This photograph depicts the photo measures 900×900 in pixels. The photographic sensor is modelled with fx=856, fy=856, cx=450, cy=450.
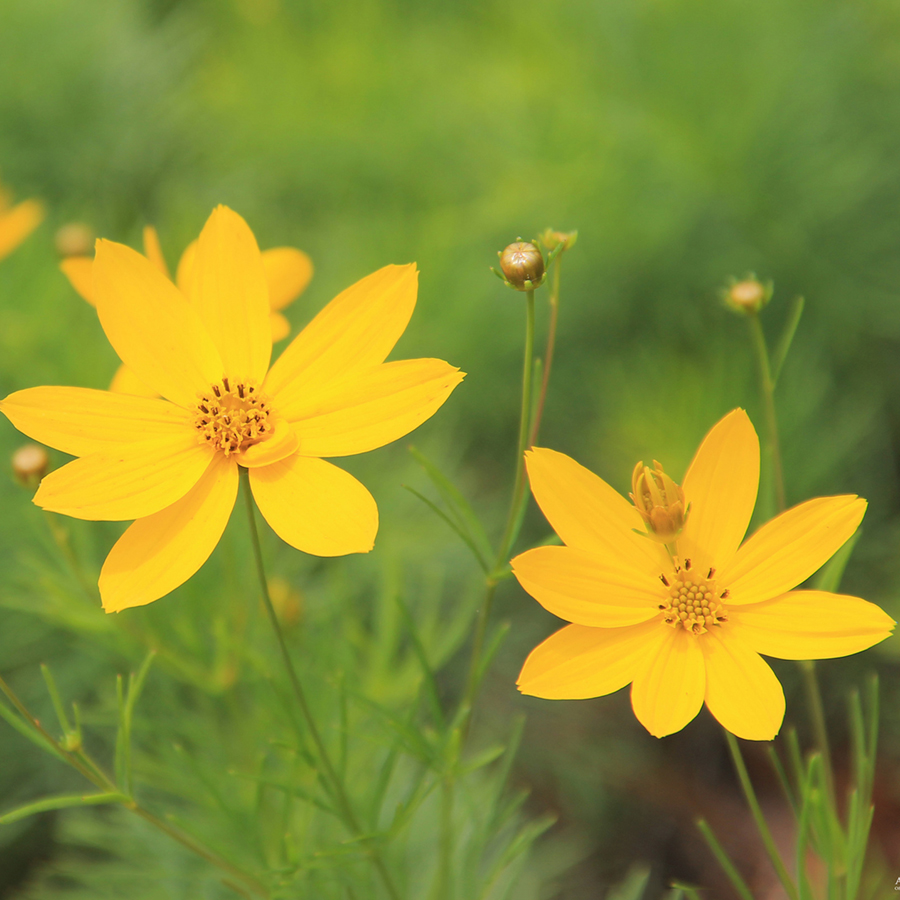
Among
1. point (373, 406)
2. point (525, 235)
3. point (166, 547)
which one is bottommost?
point (166, 547)

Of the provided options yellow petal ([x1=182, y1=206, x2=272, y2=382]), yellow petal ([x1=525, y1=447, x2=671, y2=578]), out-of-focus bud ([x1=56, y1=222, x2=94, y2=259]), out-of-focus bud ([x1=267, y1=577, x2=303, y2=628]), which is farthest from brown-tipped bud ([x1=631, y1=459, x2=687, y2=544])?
out-of-focus bud ([x1=56, y1=222, x2=94, y2=259])

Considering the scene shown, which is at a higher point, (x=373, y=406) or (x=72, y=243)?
(x=72, y=243)

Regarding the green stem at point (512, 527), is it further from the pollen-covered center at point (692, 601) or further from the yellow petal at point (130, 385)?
the yellow petal at point (130, 385)

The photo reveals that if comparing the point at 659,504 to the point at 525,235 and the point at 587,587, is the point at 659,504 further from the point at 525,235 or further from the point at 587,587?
the point at 525,235

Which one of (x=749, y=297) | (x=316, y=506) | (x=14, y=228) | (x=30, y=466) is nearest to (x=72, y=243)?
(x=14, y=228)

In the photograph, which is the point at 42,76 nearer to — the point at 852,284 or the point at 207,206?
the point at 207,206

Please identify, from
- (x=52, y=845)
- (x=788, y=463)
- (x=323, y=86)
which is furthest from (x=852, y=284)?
(x=52, y=845)
